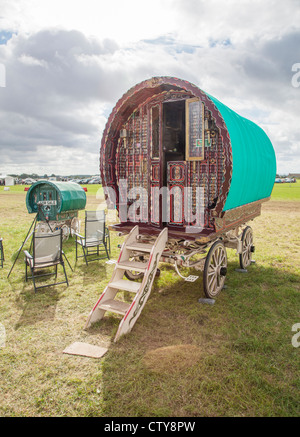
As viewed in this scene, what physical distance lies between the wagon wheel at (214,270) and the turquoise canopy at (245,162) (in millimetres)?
972

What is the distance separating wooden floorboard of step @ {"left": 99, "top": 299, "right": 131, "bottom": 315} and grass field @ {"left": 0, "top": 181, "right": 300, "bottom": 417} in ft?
1.03

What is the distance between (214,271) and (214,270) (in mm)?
21

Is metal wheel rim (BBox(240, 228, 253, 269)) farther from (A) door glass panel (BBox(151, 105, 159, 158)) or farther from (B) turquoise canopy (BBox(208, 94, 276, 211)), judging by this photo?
(A) door glass panel (BBox(151, 105, 159, 158))

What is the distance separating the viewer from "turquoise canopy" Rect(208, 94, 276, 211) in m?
5.50

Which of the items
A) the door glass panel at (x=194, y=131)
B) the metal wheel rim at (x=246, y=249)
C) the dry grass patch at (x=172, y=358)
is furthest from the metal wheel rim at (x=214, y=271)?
the door glass panel at (x=194, y=131)

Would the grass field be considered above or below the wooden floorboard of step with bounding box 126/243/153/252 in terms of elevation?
below

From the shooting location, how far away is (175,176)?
640 centimetres

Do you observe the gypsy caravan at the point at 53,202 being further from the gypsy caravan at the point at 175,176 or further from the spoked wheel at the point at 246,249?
the spoked wheel at the point at 246,249

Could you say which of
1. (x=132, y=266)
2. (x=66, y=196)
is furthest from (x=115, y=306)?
(x=66, y=196)

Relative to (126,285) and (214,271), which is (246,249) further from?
(126,285)

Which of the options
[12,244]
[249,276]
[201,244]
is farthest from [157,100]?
[12,244]

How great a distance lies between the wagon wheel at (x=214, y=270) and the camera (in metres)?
5.79

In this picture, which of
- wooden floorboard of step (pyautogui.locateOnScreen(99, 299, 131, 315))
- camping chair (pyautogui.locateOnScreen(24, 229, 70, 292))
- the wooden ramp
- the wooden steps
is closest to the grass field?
the wooden ramp
